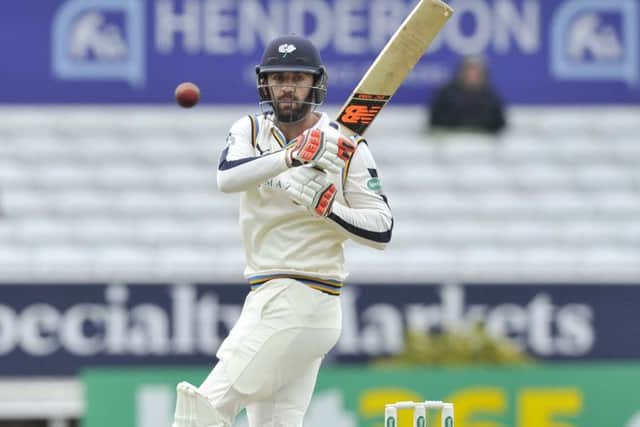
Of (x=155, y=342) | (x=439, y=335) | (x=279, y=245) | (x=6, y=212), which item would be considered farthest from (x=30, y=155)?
(x=279, y=245)

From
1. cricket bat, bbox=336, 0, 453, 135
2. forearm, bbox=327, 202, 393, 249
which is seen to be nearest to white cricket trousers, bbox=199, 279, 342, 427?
forearm, bbox=327, 202, 393, 249

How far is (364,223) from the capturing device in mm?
3877

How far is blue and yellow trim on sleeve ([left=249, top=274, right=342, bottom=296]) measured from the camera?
3.95 meters

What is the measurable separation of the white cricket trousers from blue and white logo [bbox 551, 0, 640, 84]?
5.70m

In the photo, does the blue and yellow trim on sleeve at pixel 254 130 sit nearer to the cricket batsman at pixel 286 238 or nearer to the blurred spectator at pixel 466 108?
the cricket batsman at pixel 286 238

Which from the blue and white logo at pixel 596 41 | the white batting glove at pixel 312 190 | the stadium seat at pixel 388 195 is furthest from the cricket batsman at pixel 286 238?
the blue and white logo at pixel 596 41

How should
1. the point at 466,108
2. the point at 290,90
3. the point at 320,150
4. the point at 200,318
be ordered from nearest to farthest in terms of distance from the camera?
the point at 320,150 < the point at 290,90 < the point at 200,318 < the point at 466,108

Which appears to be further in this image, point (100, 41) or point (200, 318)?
point (100, 41)

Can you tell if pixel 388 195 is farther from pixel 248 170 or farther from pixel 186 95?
pixel 248 170

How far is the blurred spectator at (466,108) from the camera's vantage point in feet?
29.1

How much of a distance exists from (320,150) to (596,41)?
603 cm

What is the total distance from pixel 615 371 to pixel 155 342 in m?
2.35

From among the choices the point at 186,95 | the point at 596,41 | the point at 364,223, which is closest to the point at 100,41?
the point at 596,41

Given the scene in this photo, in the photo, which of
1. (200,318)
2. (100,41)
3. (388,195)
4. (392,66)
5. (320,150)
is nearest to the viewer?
(320,150)
